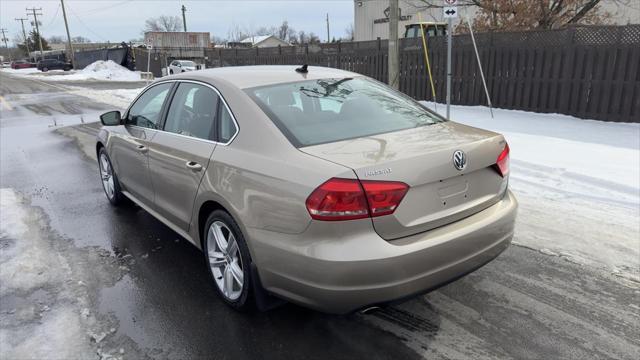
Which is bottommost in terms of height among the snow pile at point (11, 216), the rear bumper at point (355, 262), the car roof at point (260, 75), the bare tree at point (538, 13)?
the snow pile at point (11, 216)

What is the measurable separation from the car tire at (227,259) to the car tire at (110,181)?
2.45 meters

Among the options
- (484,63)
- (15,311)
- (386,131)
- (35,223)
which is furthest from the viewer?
(484,63)

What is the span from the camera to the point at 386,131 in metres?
3.15

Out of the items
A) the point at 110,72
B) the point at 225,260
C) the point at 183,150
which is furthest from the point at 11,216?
the point at 110,72

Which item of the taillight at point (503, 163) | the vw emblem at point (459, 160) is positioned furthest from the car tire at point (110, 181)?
the taillight at point (503, 163)

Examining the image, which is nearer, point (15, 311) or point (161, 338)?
point (161, 338)

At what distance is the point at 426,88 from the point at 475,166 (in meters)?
12.1

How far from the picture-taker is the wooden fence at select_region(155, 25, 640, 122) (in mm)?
9766

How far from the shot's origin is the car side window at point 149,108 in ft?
14.2

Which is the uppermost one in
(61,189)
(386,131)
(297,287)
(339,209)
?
(386,131)

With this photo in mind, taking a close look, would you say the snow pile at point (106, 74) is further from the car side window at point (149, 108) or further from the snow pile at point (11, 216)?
the car side window at point (149, 108)

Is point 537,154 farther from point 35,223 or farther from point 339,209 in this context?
point 35,223

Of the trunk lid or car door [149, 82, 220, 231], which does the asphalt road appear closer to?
car door [149, 82, 220, 231]

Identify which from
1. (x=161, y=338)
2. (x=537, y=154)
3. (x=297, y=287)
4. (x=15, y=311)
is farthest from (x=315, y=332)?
(x=537, y=154)
